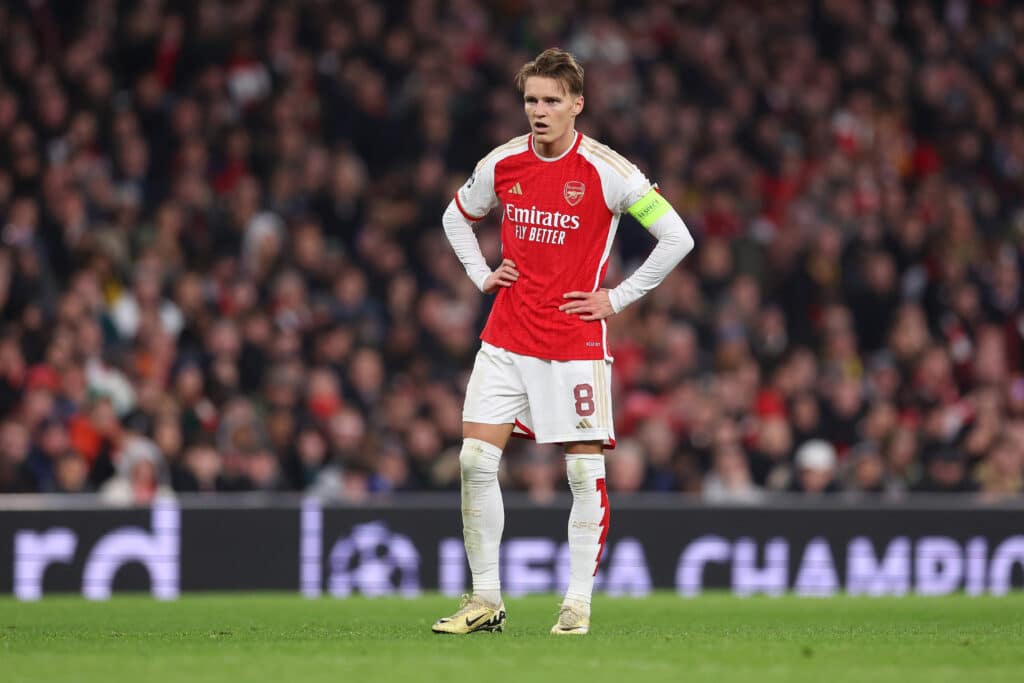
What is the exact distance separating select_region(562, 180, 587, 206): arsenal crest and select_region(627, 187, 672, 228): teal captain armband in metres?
0.23

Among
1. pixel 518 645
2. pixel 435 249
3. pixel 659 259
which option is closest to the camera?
pixel 518 645

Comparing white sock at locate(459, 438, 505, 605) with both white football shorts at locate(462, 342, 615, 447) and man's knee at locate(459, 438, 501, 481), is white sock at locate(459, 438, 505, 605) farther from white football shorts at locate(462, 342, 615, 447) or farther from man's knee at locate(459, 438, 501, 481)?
white football shorts at locate(462, 342, 615, 447)

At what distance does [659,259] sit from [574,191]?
0.49 m

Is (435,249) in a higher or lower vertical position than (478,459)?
higher

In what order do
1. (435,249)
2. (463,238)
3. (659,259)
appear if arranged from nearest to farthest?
(659,259) < (463,238) < (435,249)

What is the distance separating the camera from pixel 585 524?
7.71 metres

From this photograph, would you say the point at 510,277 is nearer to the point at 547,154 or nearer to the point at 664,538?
the point at 547,154

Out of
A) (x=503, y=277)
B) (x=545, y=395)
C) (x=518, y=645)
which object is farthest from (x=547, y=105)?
(x=518, y=645)

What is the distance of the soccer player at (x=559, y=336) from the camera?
7605 millimetres

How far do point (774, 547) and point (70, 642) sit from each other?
7.66 metres

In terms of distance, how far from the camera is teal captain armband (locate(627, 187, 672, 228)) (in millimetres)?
7605

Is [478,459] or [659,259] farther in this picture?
[659,259]

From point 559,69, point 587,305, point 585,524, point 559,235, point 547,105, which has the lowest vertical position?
point 585,524

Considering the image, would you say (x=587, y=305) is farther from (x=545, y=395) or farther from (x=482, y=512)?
(x=482, y=512)
